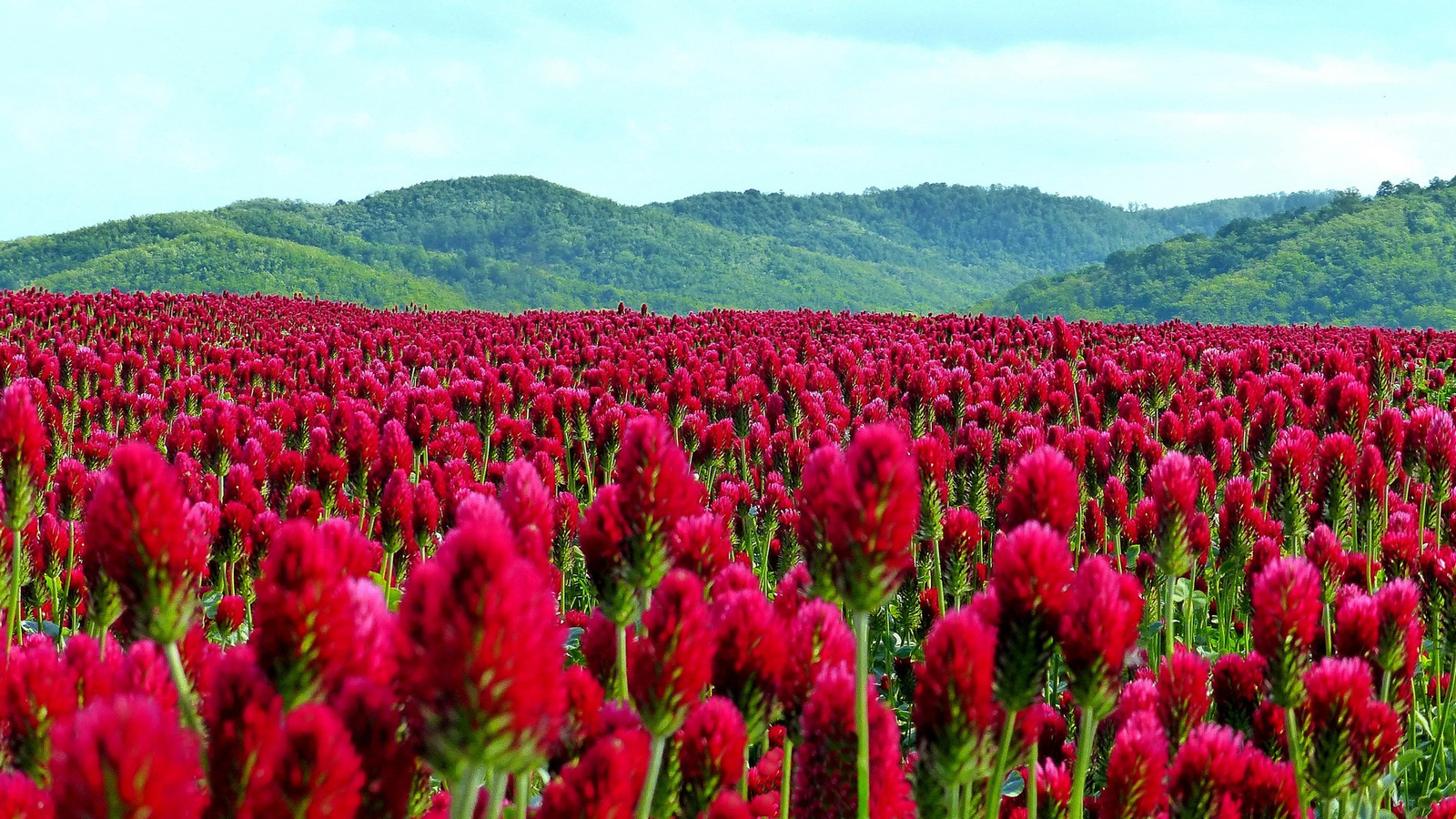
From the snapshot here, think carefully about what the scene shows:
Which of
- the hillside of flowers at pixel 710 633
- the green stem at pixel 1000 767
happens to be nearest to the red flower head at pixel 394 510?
the hillside of flowers at pixel 710 633

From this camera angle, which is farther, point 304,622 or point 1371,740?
A: point 1371,740

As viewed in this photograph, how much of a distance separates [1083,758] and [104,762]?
64.5 inches

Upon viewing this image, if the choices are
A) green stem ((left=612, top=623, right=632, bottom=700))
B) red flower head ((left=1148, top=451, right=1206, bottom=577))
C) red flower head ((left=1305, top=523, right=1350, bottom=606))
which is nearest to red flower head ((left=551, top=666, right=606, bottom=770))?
green stem ((left=612, top=623, right=632, bottom=700))

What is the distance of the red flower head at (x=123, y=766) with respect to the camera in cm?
91

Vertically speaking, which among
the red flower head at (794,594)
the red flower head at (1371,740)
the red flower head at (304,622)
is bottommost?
the red flower head at (1371,740)

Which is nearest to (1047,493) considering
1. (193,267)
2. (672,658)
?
(672,658)

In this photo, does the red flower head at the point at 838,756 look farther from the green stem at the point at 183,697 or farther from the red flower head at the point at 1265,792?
the green stem at the point at 183,697

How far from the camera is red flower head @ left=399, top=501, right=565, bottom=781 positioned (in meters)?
1.12

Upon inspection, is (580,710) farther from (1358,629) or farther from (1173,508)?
(1173,508)

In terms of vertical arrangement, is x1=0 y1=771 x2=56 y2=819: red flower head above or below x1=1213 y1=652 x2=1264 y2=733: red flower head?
above

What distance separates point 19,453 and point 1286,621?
2963 mm

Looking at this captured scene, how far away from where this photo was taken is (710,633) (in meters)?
1.83

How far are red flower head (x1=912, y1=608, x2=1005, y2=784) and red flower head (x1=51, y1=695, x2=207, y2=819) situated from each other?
1.17m

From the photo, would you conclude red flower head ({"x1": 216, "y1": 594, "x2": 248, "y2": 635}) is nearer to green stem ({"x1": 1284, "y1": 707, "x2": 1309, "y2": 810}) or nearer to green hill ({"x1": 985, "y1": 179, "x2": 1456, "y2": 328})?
green stem ({"x1": 1284, "y1": 707, "x2": 1309, "y2": 810})
